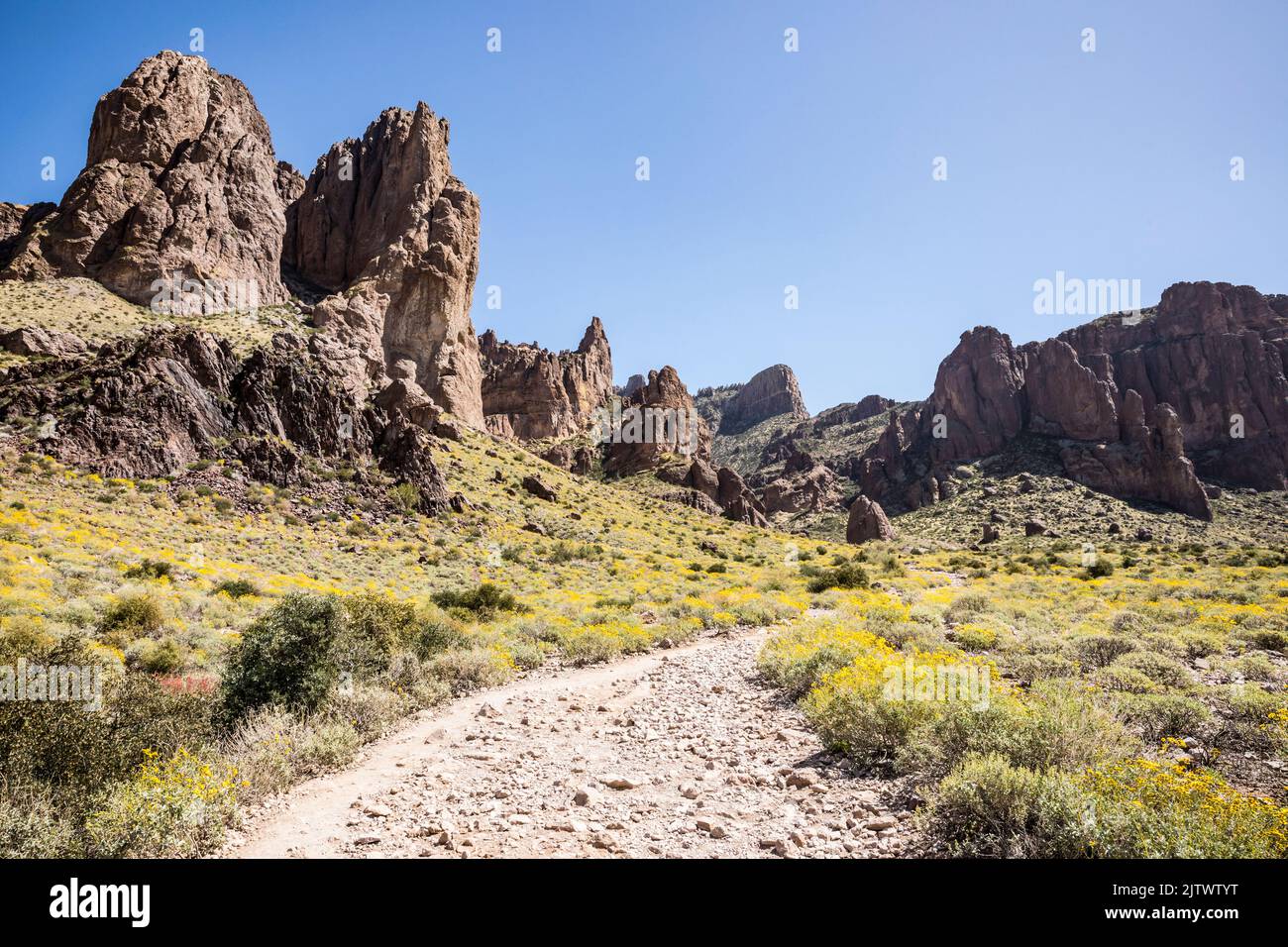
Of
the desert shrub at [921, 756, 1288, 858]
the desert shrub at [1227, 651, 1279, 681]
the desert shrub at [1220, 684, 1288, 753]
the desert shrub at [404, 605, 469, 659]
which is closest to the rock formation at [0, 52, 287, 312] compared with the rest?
the desert shrub at [404, 605, 469, 659]

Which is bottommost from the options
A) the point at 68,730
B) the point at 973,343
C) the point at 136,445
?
the point at 68,730

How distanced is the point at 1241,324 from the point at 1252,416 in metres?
26.0

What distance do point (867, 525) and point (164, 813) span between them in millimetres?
72368

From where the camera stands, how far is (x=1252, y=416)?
99.8 m

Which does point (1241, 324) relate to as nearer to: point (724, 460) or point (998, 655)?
point (724, 460)

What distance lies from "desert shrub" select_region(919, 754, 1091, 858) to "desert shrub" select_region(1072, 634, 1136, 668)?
8199 millimetres

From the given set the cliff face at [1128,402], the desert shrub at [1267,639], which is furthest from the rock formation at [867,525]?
the desert shrub at [1267,639]

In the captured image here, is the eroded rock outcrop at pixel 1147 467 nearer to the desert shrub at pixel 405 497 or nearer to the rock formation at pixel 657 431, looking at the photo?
the rock formation at pixel 657 431

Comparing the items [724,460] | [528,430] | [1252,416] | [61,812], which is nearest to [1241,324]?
[1252,416]

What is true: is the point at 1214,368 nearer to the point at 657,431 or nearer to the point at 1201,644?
the point at 657,431

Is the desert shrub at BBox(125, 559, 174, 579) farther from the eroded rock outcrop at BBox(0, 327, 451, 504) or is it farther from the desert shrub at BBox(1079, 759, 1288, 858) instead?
Result: the desert shrub at BBox(1079, 759, 1288, 858)

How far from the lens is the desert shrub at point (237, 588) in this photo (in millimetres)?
17594

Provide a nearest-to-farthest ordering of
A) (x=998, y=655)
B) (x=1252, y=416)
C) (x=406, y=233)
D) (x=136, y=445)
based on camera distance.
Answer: (x=998, y=655) → (x=136, y=445) → (x=406, y=233) → (x=1252, y=416)

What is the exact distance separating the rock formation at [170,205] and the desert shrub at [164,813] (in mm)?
66144
